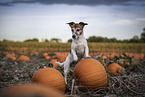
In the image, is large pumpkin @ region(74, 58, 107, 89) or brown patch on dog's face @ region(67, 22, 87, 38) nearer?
large pumpkin @ region(74, 58, 107, 89)

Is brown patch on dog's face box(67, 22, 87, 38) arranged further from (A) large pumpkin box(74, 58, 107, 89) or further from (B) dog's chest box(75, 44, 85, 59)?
(A) large pumpkin box(74, 58, 107, 89)

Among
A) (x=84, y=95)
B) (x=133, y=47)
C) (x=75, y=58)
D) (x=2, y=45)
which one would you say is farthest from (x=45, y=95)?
(x=133, y=47)

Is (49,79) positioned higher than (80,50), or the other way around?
(80,50)

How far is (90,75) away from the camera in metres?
2.65

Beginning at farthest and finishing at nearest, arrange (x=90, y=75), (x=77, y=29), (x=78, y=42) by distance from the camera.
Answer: (x=78, y=42)
(x=77, y=29)
(x=90, y=75)

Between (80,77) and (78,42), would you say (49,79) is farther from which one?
(78,42)

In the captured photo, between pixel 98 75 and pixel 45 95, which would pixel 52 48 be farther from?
pixel 45 95

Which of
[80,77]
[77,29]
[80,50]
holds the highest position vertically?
[77,29]

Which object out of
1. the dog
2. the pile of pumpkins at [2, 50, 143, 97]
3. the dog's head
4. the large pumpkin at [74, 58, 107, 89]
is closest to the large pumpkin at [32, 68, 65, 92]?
the pile of pumpkins at [2, 50, 143, 97]

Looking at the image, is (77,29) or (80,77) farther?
(77,29)

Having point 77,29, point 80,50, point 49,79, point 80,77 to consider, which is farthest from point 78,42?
point 49,79

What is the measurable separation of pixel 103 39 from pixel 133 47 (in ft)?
86.9

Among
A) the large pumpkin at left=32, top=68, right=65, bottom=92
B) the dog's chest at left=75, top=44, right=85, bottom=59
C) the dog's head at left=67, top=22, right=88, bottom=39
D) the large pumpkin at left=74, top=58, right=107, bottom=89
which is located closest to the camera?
the large pumpkin at left=32, top=68, right=65, bottom=92

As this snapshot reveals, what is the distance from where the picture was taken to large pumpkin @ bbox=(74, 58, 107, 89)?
264 centimetres
